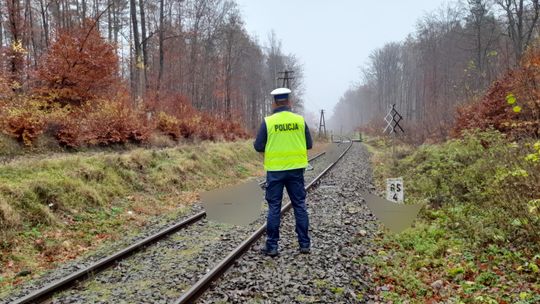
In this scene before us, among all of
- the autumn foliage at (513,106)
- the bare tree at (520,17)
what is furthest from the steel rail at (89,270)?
the bare tree at (520,17)

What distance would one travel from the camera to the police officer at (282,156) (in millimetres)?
5754

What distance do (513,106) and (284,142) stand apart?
9.45 m

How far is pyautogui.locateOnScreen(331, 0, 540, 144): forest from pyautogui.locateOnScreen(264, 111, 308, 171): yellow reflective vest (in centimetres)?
306

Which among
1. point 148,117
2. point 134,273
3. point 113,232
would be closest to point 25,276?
point 134,273

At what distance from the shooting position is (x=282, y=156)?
5.75 meters

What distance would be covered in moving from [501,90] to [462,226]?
8613 mm

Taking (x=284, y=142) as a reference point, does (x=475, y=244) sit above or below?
below

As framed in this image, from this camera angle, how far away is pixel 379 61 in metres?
71.6

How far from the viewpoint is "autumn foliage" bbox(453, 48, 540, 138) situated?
29.9 feet

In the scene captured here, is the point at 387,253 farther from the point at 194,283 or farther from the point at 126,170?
the point at 126,170

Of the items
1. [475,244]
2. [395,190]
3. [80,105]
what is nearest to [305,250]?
[475,244]

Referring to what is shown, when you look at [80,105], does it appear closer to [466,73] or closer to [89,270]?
[89,270]

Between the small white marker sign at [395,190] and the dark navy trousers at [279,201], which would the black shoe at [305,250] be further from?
the small white marker sign at [395,190]

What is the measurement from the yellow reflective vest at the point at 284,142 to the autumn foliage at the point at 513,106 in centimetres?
341
